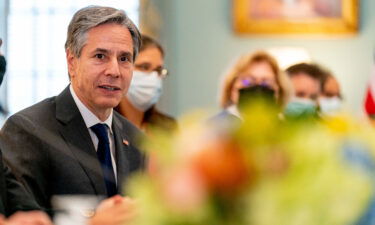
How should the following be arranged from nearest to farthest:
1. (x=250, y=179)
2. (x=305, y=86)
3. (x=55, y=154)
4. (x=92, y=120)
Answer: (x=250, y=179) → (x=55, y=154) → (x=92, y=120) → (x=305, y=86)

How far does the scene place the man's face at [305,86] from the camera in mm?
6648

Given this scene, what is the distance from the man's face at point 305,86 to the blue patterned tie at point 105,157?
321 cm

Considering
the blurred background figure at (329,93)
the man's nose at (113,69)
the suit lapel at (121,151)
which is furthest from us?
the blurred background figure at (329,93)

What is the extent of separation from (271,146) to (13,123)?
7.04 ft

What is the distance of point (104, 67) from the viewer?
3729 mm

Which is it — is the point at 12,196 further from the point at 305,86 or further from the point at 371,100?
the point at 305,86

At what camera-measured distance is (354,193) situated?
1.41 metres

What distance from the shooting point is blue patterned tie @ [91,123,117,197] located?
3.40 metres

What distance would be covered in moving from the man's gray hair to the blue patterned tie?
35cm

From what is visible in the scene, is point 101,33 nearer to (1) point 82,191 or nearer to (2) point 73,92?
(2) point 73,92

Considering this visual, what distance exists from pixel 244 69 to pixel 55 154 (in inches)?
111

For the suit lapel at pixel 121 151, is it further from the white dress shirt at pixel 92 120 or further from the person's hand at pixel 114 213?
the person's hand at pixel 114 213

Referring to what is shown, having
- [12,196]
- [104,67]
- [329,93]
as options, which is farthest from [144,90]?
[12,196]

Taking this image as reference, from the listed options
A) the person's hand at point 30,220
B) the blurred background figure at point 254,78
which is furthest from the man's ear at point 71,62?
the blurred background figure at point 254,78
